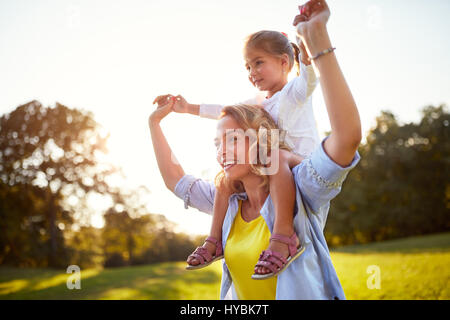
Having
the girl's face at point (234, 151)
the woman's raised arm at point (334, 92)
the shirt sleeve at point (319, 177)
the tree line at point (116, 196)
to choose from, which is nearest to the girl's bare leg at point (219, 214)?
the girl's face at point (234, 151)

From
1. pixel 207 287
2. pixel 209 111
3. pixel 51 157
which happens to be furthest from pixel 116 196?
pixel 209 111

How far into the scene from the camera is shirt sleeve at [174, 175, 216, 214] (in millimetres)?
1920

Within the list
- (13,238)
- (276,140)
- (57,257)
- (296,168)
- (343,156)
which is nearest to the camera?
(343,156)

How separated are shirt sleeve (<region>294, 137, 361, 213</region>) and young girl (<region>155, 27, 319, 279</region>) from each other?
0.08 meters

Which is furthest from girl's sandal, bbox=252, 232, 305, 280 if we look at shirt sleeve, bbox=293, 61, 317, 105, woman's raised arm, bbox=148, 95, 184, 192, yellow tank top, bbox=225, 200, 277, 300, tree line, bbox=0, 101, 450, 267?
tree line, bbox=0, 101, 450, 267

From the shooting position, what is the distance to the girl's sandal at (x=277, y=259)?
1.28 metres

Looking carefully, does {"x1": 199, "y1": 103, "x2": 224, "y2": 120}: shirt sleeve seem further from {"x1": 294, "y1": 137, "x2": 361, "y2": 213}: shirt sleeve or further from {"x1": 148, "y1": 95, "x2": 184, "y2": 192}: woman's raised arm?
{"x1": 294, "y1": 137, "x2": 361, "y2": 213}: shirt sleeve

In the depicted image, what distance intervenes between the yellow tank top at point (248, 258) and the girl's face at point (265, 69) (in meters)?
1.08

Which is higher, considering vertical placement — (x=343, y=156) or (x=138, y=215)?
(x=343, y=156)

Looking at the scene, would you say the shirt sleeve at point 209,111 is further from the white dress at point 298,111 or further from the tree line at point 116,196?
the tree line at point 116,196

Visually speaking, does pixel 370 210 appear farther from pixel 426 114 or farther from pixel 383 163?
pixel 426 114
